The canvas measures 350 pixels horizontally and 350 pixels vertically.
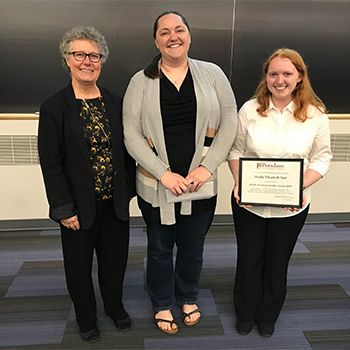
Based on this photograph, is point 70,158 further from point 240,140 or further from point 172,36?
point 240,140

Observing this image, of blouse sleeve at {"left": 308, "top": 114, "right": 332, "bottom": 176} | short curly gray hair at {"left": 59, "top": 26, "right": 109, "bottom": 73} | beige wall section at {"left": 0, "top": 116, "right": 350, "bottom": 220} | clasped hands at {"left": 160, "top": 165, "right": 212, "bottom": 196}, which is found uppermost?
short curly gray hair at {"left": 59, "top": 26, "right": 109, "bottom": 73}

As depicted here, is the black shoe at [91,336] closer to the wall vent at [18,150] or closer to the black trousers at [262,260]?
the black trousers at [262,260]

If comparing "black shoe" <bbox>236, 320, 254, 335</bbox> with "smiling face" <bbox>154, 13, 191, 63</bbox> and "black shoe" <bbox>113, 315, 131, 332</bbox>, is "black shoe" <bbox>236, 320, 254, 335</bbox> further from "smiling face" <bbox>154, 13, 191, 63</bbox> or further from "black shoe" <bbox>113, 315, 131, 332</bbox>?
"smiling face" <bbox>154, 13, 191, 63</bbox>

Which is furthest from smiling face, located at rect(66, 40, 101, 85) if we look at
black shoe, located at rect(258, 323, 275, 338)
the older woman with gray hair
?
black shoe, located at rect(258, 323, 275, 338)

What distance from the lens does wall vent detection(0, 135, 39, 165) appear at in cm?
314

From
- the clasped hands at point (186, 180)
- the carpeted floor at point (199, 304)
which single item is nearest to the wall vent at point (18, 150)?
the carpeted floor at point (199, 304)

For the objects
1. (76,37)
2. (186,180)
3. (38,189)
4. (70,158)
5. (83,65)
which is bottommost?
(38,189)

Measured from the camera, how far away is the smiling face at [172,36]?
5.12 ft

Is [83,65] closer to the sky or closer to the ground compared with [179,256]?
closer to the sky

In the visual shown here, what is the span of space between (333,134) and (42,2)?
2.94 m

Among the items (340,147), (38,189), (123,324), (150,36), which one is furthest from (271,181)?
(38,189)

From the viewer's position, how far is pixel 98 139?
1.62 metres

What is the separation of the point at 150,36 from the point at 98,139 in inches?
69.6

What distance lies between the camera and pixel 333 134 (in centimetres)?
334
